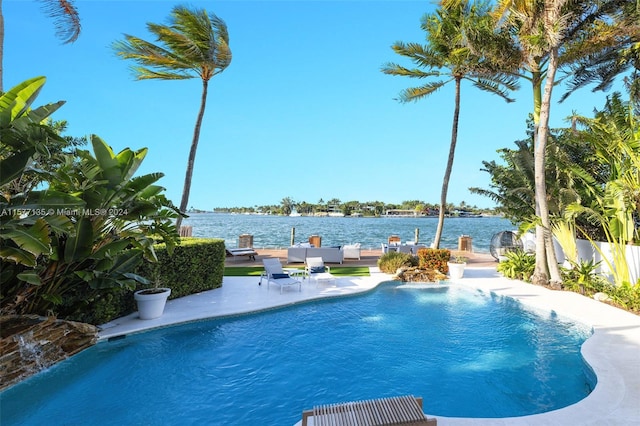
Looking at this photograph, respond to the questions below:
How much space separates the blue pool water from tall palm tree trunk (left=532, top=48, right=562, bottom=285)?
3.62m

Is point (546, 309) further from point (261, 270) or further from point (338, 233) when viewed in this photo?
point (338, 233)

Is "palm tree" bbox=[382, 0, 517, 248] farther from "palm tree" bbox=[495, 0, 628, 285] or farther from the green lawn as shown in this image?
the green lawn

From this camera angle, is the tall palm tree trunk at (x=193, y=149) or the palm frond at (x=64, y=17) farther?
the tall palm tree trunk at (x=193, y=149)

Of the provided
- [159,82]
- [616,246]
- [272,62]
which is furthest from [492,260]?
[159,82]

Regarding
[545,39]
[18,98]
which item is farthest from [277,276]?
[545,39]

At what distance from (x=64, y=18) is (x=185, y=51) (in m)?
4.86

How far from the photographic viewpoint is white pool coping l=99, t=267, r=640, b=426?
370 centimetres

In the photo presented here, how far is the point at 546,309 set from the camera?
8469 mm

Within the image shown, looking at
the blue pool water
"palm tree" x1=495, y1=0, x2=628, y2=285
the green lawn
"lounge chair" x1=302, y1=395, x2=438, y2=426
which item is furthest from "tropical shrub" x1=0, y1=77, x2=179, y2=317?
"palm tree" x1=495, y1=0, x2=628, y2=285

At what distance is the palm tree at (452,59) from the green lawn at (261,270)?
3.93 metres

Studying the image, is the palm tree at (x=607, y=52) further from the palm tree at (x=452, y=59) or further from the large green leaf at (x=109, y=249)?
the large green leaf at (x=109, y=249)

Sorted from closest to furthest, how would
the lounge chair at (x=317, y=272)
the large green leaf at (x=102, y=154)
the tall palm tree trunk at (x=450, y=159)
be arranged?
the large green leaf at (x=102, y=154) → the lounge chair at (x=317, y=272) → the tall palm tree trunk at (x=450, y=159)

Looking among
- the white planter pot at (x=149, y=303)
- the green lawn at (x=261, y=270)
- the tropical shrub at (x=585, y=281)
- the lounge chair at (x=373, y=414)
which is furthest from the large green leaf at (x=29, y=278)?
the tropical shrub at (x=585, y=281)

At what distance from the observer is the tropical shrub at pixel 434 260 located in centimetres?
1281
